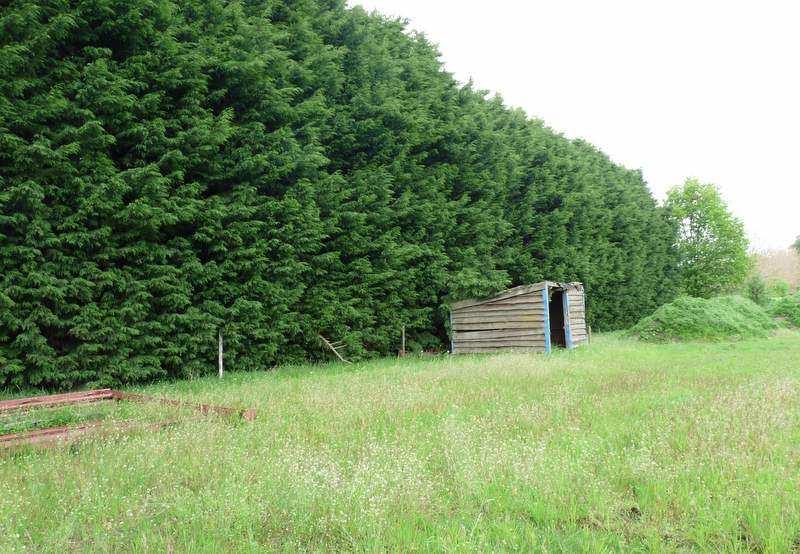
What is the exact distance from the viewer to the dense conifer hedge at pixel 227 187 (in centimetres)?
887

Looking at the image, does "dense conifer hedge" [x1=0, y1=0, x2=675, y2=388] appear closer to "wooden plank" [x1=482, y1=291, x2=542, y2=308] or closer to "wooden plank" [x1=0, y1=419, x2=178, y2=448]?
"wooden plank" [x1=482, y1=291, x2=542, y2=308]

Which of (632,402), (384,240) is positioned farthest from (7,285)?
(632,402)

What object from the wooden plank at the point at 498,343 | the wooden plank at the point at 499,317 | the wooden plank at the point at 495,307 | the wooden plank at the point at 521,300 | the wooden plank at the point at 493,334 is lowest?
the wooden plank at the point at 498,343

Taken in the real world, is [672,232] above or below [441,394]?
above

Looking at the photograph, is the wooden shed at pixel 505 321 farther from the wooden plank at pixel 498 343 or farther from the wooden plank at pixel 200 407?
the wooden plank at pixel 200 407

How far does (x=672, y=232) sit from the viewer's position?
3244 cm

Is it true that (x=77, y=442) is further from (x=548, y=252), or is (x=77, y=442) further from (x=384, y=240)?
(x=548, y=252)

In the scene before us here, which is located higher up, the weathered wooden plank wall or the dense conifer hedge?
the dense conifer hedge

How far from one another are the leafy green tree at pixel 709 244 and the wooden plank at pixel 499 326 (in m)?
23.1

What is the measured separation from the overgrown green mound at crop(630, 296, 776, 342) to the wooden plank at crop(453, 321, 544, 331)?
7.12m

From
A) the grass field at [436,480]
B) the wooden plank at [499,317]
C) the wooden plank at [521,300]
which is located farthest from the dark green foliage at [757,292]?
the grass field at [436,480]

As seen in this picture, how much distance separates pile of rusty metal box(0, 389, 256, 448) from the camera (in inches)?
214

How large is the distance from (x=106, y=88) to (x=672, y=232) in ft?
105

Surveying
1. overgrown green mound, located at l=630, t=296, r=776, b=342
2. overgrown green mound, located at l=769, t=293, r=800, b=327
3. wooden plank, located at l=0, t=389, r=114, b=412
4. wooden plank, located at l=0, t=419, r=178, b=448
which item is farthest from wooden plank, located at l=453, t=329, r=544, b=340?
overgrown green mound, located at l=769, t=293, r=800, b=327
